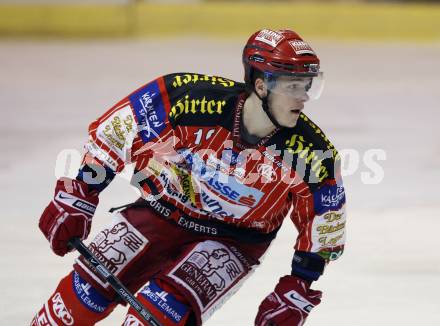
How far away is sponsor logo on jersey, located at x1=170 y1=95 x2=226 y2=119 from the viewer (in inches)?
175

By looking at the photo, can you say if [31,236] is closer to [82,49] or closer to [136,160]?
[136,160]

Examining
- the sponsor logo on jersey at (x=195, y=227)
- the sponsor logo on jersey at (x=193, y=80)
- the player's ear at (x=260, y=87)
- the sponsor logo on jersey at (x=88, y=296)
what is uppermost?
the player's ear at (x=260, y=87)

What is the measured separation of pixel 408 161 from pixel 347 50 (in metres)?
5.30

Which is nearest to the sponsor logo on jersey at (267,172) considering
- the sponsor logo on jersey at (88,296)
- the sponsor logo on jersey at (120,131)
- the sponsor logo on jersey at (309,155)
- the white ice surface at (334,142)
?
the sponsor logo on jersey at (309,155)

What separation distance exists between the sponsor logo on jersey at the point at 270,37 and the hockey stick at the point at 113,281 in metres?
1.11

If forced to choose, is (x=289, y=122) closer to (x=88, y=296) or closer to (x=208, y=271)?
(x=208, y=271)

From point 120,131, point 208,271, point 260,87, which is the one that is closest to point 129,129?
point 120,131

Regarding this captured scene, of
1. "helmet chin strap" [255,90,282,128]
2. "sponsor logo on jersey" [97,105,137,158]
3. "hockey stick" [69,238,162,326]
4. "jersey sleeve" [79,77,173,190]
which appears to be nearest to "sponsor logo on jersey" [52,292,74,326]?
"hockey stick" [69,238,162,326]

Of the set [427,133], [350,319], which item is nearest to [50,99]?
[427,133]

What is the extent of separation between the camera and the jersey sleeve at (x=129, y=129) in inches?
178

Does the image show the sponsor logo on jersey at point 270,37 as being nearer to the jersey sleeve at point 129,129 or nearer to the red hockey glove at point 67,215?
the jersey sleeve at point 129,129

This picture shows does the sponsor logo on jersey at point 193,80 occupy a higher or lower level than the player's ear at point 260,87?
lower

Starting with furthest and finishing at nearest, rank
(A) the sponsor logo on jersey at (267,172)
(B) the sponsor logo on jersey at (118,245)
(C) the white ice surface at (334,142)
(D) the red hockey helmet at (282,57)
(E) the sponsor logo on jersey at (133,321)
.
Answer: (C) the white ice surface at (334,142), (B) the sponsor logo on jersey at (118,245), (A) the sponsor logo on jersey at (267,172), (D) the red hockey helmet at (282,57), (E) the sponsor logo on jersey at (133,321)

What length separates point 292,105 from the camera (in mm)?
4281
